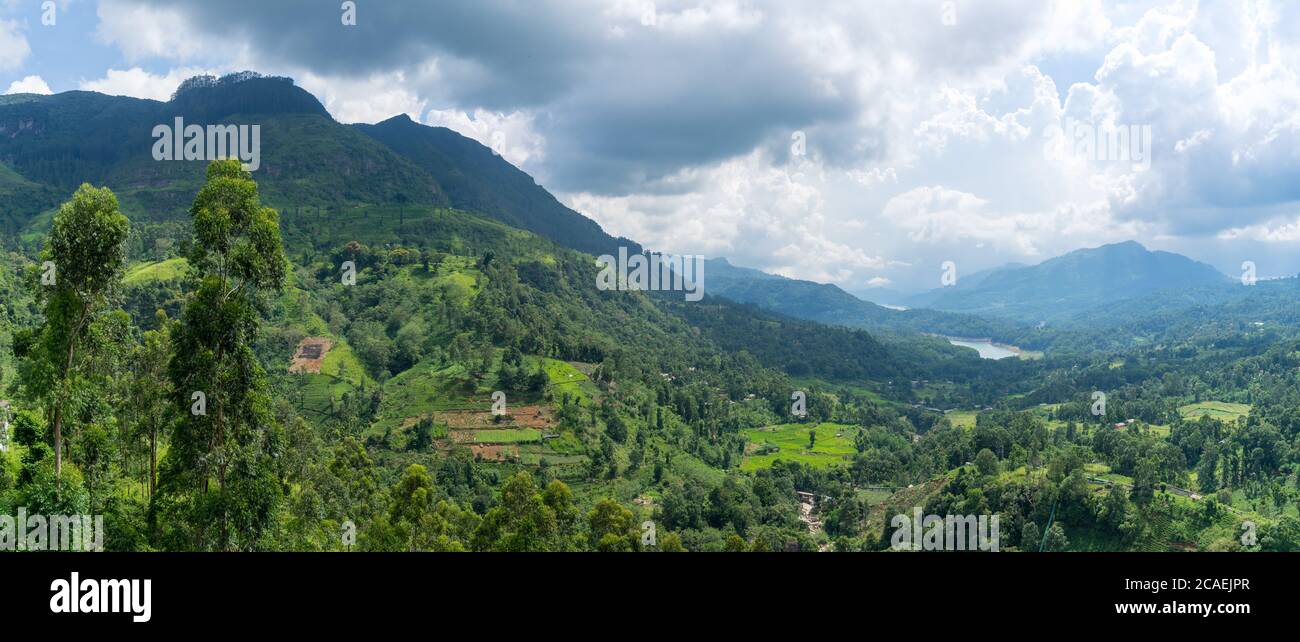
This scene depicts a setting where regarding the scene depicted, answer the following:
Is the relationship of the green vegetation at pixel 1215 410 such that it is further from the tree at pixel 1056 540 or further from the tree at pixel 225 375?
the tree at pixel 225 375

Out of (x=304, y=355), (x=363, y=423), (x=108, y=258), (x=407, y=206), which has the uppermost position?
(x=407, y=206)

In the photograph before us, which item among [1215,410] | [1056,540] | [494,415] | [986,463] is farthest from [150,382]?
[1215,410]

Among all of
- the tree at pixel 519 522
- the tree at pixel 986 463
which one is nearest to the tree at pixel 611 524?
the tree at pixel 519 522

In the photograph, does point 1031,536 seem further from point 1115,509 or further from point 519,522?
point 519,522
